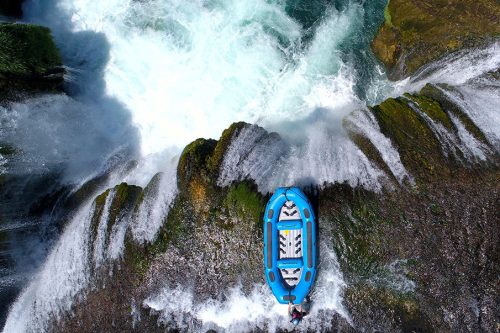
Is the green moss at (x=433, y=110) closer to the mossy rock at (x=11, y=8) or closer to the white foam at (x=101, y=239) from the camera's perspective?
the white foam at (x=101, y=239)

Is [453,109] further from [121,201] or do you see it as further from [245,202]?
[121,201]

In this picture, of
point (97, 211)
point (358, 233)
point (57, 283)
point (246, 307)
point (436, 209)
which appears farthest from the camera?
point (57, 283)

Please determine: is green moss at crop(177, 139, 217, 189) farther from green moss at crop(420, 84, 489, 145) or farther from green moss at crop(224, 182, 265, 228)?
green moss at crop(420, 84, 489, 145)

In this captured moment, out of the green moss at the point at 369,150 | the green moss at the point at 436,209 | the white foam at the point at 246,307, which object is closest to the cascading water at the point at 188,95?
the green moss at the point at 369,150

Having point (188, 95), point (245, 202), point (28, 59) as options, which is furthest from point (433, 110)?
point (28, 59)

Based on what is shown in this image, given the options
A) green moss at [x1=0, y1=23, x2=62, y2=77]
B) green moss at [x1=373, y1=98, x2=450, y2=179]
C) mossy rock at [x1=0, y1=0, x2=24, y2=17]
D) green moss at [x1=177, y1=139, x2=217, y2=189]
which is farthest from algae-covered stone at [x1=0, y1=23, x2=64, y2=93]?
green moss at [x1=373, y1=98, x2=450, y2=179]

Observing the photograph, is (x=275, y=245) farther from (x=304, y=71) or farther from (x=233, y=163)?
(x=304, y=71)
